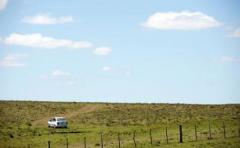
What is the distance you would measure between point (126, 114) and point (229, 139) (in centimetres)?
5306

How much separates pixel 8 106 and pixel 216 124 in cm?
6337

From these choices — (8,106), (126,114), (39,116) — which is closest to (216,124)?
(126,114)

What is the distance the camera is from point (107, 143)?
50844 millimetres

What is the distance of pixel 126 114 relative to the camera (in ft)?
329

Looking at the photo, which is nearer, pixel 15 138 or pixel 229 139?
pixel 229 139

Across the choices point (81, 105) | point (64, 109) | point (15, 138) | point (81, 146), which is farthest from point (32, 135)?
point (81, 105)

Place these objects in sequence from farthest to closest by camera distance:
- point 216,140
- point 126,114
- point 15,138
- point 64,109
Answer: point 64,109
point 126,114
point 15,138
point 216,140

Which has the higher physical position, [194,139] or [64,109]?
[64,109]

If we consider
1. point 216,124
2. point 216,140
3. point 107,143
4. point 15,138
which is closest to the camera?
point 216,140

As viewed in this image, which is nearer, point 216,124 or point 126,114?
point 216,124

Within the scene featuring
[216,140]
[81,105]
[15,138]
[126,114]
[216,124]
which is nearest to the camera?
[216,140]

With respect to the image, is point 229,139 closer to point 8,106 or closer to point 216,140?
point 216,140

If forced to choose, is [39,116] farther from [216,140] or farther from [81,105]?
[216,140]

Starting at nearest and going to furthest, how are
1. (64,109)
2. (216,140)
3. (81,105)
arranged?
(216,140) → (64,109) → (81,105)
